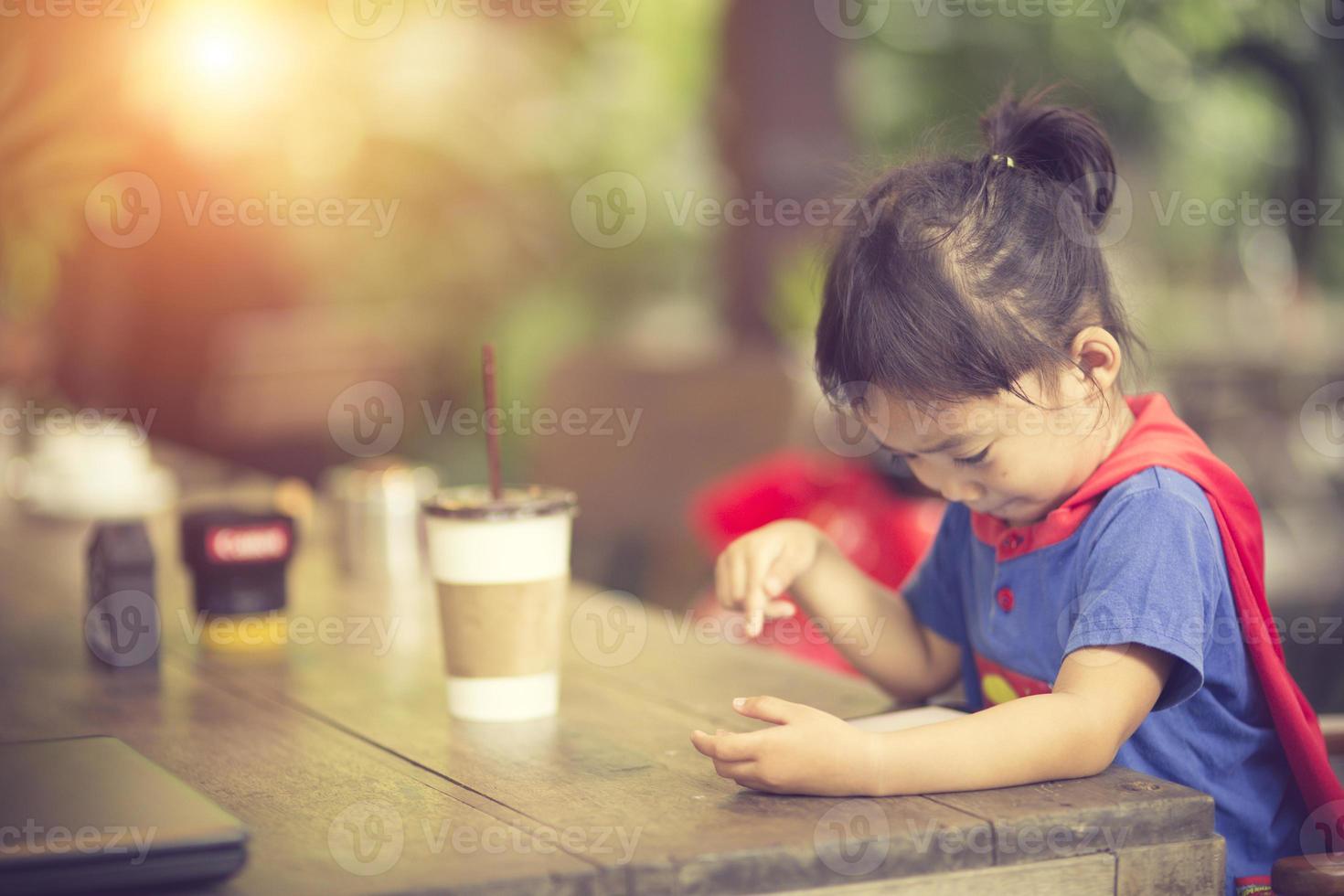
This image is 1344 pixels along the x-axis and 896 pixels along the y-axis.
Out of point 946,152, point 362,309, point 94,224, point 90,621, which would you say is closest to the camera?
point 946,152

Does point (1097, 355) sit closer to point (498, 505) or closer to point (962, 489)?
point (962, 489)

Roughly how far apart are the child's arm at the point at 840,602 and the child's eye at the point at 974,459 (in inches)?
8.6

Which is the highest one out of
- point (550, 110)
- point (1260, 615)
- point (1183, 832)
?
point (550, 110)

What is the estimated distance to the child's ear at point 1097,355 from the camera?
1.16 meters

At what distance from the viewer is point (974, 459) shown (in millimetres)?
1156

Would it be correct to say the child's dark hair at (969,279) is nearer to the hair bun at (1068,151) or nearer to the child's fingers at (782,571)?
the hair bun at (1068,151)

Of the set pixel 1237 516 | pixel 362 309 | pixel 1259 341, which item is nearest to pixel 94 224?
pixel 362 309

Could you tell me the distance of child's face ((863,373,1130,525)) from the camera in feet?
3.75

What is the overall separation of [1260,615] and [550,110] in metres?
6.34

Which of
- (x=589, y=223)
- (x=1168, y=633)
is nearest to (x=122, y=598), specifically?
(x=1168, y=633)

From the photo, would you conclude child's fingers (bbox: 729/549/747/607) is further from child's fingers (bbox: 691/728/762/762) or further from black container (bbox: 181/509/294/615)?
black container (bbox: 181/509/294/615)

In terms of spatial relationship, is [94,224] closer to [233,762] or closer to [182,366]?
[182,366]

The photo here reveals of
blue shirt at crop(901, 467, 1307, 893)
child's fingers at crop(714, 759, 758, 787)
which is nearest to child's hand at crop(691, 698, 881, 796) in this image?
child's fingers at crop(714, 759, 758, 787)

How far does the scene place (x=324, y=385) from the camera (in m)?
6.34
